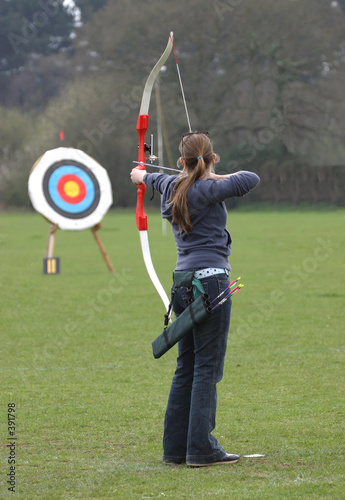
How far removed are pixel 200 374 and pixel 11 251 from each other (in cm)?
1405

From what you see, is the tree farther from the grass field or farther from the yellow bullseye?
the grass field

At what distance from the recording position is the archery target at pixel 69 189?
12.6 m

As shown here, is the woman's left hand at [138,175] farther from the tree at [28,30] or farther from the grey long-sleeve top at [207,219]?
the tree at [28,30]

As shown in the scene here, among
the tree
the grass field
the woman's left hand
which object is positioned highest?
the tree

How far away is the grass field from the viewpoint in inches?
133

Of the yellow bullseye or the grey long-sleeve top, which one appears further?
A: the yellow bullseye

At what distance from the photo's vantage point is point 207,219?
3.54m

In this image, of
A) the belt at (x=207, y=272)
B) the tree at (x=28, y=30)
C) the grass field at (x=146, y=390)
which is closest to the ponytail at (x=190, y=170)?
the belt at (x=207, y=272)

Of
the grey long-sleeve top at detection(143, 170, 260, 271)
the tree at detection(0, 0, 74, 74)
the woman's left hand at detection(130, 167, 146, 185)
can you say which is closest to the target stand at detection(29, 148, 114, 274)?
the woman's left hand at detection(130, 167, 146, 185)

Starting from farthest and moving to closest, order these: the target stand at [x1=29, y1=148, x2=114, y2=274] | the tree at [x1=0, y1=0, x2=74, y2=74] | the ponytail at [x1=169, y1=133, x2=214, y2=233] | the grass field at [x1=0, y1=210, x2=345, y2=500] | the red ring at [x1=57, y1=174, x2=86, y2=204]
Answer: the tree at [x1=0, y1=0, x2=74, y2=74] < the red ring at [x1=57, y1=174, x2=86, y2=204] < the target stand at [x1=29, y1=148, x2=114, y2=274] < the ponytail at [x1=169, y1=133, x2=214, y2=233] < the grass field at [x1=0, y1=210, x2=345, y2=500]

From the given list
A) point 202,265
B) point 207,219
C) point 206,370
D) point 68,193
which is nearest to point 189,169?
point 207,219

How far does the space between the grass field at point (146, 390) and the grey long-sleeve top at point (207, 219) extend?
0.90 metres

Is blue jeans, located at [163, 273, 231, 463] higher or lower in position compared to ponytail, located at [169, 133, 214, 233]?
lower

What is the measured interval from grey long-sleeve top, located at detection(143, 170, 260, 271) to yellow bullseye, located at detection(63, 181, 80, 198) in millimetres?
9377
